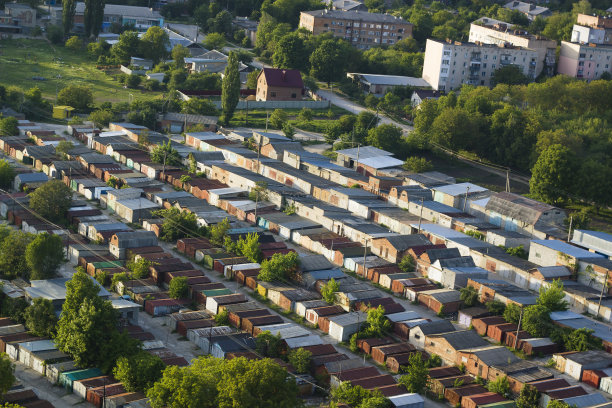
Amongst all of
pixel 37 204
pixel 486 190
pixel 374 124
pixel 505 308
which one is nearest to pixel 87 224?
pixel 37 204

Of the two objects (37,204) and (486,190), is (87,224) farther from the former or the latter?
(486,190)

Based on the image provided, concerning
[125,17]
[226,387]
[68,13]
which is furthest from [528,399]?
[125,17]

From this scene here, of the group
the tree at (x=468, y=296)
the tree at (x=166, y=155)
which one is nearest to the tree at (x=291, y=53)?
the tree at (x=166, y=155)

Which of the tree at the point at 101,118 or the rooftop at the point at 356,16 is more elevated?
the rooftop at the point at 356,16

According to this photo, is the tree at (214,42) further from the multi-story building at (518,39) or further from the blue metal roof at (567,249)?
the blue metal roof at (567,249)

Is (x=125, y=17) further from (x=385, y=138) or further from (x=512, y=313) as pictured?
(x=512, y=313)

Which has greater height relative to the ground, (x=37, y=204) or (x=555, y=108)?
(x=555, y=108)

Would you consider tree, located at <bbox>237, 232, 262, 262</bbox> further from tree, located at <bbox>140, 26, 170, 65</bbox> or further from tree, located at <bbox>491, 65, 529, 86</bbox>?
tree, located at <bbox>491, 65, 529, 86</bbox>

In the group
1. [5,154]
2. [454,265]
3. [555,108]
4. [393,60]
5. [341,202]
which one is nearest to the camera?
[454,265]
